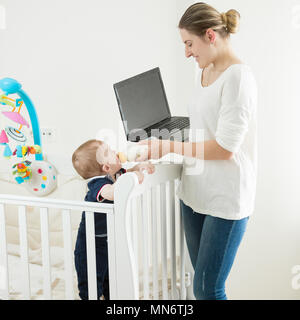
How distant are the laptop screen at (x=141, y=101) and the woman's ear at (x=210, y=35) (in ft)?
1.11

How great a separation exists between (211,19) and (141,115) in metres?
0.43

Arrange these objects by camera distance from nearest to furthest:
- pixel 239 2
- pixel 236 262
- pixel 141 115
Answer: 1. pixel 141 115
2. pixel 239 2
3. pixel 236 262

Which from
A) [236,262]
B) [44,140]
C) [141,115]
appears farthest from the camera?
[44,140]

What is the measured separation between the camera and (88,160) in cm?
136

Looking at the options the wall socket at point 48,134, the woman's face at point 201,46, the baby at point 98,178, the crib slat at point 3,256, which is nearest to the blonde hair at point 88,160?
the baby at point 98,178

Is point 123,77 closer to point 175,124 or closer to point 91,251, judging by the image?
point 175,124

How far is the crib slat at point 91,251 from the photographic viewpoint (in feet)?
4.08

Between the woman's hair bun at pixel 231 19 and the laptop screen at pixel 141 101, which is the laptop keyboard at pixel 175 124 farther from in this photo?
the woman's hair bun at pixel 231 19

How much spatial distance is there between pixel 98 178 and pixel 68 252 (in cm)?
23

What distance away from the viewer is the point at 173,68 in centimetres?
210

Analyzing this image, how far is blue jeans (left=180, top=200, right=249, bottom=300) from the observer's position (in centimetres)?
129

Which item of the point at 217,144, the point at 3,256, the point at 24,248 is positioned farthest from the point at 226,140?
the point at 3,256
